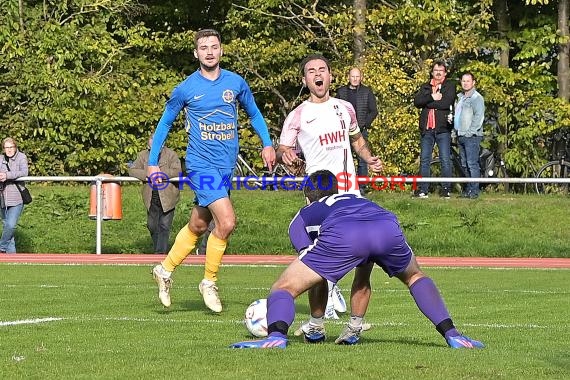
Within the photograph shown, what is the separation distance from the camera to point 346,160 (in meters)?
10.9

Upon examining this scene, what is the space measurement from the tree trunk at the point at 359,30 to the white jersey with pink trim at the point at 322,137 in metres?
16.9

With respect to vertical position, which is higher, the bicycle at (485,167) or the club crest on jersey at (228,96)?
the club crest on jersey at (228,96)

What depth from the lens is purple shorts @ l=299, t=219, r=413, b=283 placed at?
27.6ft

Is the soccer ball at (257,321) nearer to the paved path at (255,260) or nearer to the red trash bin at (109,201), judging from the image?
the paved path at (255,260)

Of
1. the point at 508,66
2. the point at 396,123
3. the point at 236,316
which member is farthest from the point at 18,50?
the point at 236,316

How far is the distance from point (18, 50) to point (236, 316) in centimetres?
1777

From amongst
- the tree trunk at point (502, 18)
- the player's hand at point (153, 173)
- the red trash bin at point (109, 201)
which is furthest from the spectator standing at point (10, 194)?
the tree trunk at point (502, 18)

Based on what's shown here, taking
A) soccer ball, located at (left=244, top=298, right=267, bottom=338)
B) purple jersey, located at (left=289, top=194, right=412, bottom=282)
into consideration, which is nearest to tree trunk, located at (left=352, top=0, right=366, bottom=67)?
soccer ball, located at (left=244, top=298, right=267, bottom=338)

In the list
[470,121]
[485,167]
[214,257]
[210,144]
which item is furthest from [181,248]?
[485,167]

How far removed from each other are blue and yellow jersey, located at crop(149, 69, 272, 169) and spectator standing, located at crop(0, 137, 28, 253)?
393 inches

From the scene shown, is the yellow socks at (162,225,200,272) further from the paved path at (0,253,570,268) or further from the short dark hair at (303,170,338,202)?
the paved path at (0,253,570,268)

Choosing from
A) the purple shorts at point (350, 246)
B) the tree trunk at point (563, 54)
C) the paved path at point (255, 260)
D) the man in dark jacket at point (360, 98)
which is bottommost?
the paved path at point (255, 260)

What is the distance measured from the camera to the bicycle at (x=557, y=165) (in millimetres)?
24828

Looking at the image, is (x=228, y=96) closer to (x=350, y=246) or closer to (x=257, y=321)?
(x=257, y=321)
